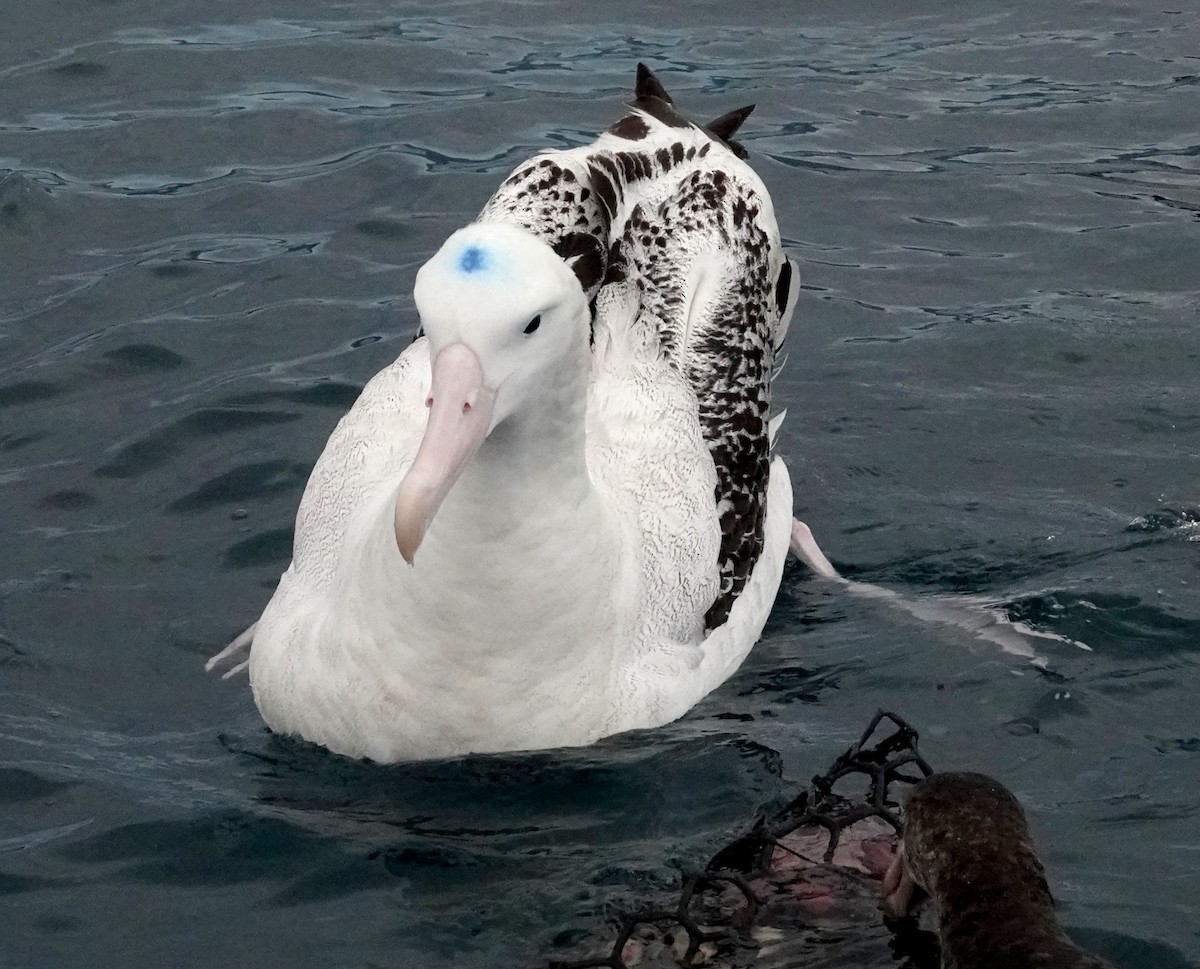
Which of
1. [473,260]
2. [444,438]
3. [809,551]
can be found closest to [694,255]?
[809,551]

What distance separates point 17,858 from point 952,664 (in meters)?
3.23

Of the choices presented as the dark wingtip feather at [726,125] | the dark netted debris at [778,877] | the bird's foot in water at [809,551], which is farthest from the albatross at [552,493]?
the dark netted debris at [778,877]

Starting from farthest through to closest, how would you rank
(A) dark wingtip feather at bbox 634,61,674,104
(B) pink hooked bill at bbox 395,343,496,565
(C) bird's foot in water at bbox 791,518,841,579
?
(A) dark wingtip feather at bbox 634,61,674,104 → (C) bird's foot in water at bbox 791,518,841,579 → (B) pink hooked bill at bbox 395,343,496,565

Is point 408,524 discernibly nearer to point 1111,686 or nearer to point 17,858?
point 17,858

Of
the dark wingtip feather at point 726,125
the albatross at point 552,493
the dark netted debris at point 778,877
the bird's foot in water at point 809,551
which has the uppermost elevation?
the dark wingtip feather at point 726,125

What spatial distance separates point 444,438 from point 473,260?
1.70 ft

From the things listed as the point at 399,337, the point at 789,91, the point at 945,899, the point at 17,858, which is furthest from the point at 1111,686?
the point at 789,91

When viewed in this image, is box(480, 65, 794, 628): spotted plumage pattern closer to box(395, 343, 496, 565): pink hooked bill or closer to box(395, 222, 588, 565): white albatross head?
box(395, 222, 588, 565): white albatross head

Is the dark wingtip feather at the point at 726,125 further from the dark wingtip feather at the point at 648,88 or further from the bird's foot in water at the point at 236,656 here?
the bird's foot in water at the point at 236,656

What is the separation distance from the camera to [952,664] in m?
6.85

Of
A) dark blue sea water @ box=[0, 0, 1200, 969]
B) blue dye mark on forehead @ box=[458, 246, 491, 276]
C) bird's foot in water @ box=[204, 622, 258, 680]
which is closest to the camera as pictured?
blue dye mark on forehead @ box=[458, 246, 491, 276]

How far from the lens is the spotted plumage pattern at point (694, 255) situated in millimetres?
7488

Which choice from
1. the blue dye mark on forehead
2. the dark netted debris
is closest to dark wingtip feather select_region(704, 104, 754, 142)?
the blue dye mark on forehead

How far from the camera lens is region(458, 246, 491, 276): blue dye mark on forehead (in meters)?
5.20
